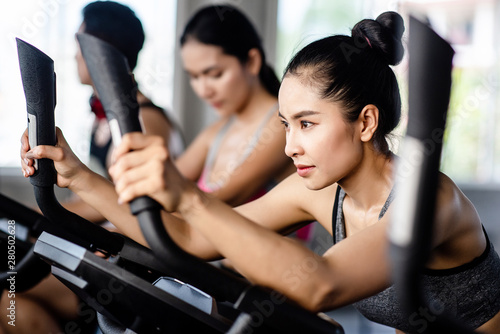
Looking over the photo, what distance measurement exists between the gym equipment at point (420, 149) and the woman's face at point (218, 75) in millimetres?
1451

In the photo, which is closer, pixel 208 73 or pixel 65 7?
pixel 208 73

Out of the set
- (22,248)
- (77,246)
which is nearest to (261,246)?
(77,246)

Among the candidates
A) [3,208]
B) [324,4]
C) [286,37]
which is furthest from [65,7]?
[3,208]

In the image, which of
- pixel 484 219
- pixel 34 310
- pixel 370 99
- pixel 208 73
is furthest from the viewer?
pixel 484 219

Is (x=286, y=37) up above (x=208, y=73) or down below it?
below

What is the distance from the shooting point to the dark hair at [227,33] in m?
1.95

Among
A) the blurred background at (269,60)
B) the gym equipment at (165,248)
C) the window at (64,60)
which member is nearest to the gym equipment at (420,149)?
the gym equipment at (165,248)

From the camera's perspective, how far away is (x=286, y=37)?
3.92 metres

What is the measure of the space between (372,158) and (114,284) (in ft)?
1.96

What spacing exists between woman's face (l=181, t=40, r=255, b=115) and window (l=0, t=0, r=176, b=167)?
112cm

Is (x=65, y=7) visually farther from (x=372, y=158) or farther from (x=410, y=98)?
(x=410, y=98)

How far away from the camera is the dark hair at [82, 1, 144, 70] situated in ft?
5.56

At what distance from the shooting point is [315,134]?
3.30 feet

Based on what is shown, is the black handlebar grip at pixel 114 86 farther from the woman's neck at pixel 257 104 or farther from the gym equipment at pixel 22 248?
the woman's neck at pixel 257 104
